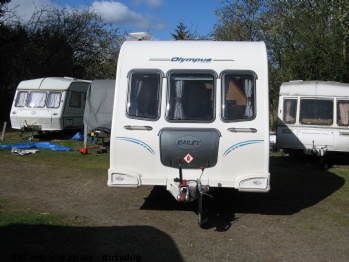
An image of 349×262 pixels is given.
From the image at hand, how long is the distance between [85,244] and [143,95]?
2.42 meters

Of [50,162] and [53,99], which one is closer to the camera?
[50,162]

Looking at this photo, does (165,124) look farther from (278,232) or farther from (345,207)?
(345,207)

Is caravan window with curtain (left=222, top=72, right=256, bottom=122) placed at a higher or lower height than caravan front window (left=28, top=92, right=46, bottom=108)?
lower

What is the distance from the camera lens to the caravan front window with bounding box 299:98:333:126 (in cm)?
1262

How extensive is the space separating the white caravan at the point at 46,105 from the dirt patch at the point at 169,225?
7.44m

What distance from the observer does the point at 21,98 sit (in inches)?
712

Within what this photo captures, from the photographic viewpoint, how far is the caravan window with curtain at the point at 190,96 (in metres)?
6.70

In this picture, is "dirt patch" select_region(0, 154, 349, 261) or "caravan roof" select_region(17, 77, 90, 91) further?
"caravan roof" select_region(17, 77, 90, 91)

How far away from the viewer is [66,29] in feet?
94.6

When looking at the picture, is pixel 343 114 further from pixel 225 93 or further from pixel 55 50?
pixel 55 50

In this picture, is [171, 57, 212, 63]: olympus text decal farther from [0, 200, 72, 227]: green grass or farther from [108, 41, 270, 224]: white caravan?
[0, 200, 72, 227]: green grass

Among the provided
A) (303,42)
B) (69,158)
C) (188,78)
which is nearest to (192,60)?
(188,78)

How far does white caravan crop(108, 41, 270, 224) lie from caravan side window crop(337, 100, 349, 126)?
21.4ft

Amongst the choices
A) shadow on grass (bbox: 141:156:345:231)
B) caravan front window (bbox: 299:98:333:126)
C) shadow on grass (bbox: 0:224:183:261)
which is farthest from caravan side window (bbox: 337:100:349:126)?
shadow on grass (bbox: 0:224:183:261)
